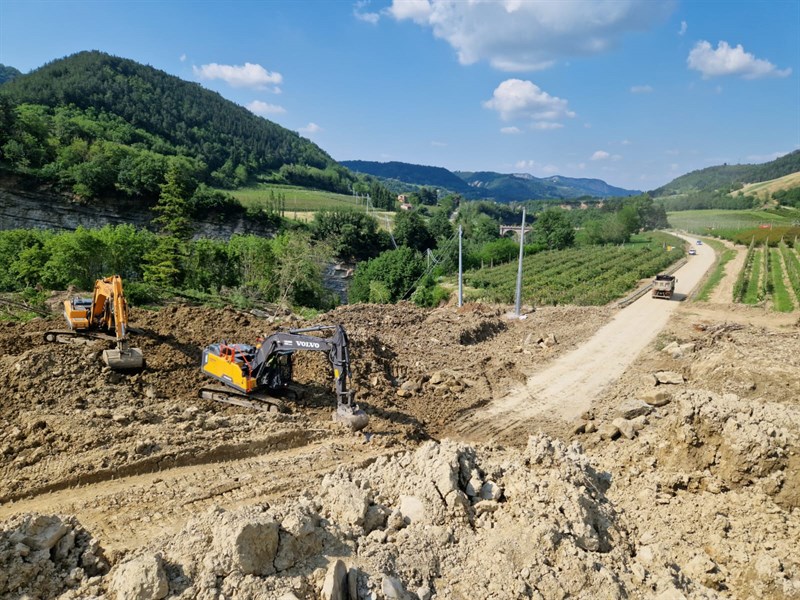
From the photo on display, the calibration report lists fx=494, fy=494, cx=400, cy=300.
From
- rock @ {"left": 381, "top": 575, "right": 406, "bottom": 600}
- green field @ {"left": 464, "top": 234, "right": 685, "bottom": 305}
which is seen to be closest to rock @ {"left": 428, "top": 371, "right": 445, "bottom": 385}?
rock @ {"left": 381, "top": 575, "right": 406, "bottom": 600}

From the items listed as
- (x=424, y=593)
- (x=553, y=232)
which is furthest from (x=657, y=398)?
(x=553, y=232)

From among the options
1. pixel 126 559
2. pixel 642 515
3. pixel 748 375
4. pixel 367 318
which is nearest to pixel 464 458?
pixel 642 515

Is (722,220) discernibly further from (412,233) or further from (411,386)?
(411,386)

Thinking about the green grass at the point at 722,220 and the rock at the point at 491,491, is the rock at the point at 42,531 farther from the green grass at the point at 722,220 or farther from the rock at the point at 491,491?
the green grass at the point at 722,220

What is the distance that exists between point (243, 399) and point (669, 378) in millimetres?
11506

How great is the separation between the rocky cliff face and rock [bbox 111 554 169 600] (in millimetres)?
43197

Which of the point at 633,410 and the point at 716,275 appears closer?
the point at 633,410

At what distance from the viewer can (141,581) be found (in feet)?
15.8

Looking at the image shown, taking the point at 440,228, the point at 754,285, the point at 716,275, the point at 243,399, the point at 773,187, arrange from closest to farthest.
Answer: the point at 243,399
the point at 754,285
the point at 716,275
the point at 440,228
the point at 773,187

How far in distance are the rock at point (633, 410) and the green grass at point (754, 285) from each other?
853 inches

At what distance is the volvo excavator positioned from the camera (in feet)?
33.3

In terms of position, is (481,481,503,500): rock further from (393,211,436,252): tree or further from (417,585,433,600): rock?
(393,211,436,252): tree

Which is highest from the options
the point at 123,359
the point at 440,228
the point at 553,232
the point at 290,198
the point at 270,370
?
the point at 290,198

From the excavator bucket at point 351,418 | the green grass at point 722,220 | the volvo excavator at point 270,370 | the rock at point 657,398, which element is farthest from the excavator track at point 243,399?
the green grass at point 722,220
